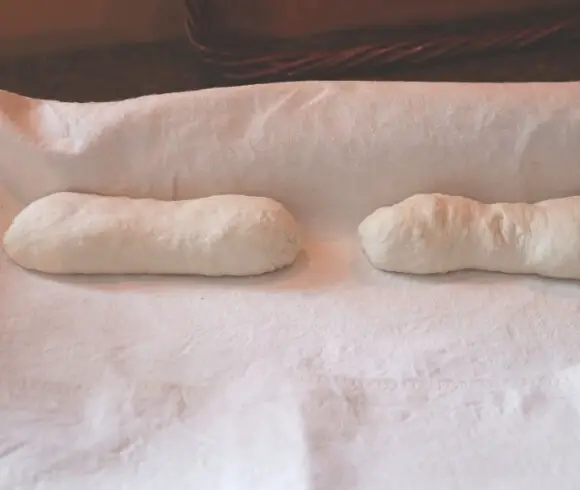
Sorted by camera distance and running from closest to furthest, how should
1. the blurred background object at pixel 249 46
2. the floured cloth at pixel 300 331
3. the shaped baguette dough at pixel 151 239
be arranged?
the floured cloth at pixel 300 331 → the shaped baguette dough at pixel 151 239 → the blurred background object at pixel 249 46

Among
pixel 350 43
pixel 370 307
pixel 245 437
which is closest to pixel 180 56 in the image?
pixel 350 43

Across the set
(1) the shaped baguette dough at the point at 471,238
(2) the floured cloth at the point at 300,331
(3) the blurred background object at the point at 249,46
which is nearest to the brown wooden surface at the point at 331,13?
(3) the blurred background object at the point at 249,46

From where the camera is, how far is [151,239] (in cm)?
→ 92

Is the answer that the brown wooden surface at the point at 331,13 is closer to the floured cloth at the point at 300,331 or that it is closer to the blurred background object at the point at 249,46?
the blurred background object at the point at 249,46

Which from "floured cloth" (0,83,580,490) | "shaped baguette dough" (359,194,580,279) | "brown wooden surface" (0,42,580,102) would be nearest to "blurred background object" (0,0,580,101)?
"brown wooden surface" (0,42,580,102)

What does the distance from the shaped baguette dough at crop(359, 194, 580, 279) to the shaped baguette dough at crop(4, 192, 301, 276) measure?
0.35 ft

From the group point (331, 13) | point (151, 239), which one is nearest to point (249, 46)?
point (331, 13)

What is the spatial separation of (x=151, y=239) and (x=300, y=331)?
19 centimetres

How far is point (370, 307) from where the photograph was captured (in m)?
0.92

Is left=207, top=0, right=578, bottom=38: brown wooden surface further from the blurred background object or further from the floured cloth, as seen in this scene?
the floured cloth

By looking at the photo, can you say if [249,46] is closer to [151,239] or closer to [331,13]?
[331,13]

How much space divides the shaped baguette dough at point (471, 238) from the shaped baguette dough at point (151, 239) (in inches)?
4.3

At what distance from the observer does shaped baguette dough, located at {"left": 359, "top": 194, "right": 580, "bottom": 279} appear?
923 mm

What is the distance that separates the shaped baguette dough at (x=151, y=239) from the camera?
0.92 meters
